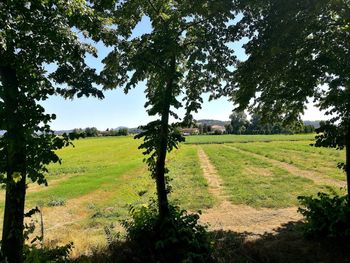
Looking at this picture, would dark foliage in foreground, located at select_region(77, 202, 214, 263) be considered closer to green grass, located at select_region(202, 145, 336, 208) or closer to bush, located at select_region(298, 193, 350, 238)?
bush, located at select_region(298, 193, 350, 238)

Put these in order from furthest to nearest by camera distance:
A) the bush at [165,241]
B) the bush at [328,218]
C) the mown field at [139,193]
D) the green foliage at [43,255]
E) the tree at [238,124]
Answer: the tree at [238,124], the mown field at [139,193], the bush at [328,218], the bush at [165,241], the green foliage at [43,255]

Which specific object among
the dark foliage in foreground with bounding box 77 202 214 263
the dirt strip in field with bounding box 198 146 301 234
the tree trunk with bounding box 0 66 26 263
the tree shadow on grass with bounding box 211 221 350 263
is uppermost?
the tree trunk with bounding box 0 66 26 263

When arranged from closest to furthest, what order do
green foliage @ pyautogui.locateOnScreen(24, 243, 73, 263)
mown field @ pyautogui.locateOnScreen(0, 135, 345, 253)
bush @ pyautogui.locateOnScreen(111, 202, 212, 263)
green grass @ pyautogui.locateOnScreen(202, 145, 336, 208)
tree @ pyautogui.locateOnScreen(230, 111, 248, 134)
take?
green foliage @ pyautogui.locateOnScreen(24, 243, 73, 263)
bush @ pyautogui.locateOnScreen(111, 202, 212, 263)
mown field @ pyautogui.locateOnScreen(0, 135, 345, 253)
green grass @ pyautogui.locateOnScreen(202, 145, 336, 208)
tree @ pyautogui.locateOnScreen(230, 111, 248, 134)

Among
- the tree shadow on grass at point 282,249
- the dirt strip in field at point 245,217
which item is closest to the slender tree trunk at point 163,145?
the tree shadow on grass at point 282,249

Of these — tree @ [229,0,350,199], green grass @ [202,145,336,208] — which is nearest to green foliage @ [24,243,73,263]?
tree @ [229,0,350,199]

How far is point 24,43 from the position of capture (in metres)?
6.30

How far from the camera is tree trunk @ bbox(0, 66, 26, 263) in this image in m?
5.80

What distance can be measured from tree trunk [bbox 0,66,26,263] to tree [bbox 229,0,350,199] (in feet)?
17.3

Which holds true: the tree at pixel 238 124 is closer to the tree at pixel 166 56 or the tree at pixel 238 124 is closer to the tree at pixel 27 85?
the tree at pixel 166 56

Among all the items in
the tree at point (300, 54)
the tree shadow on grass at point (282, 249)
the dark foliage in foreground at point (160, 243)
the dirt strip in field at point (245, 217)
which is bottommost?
the dirt strip in field at point (245, 217)

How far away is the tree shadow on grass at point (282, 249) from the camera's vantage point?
30.5 ft

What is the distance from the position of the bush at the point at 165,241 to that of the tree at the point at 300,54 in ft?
12.2

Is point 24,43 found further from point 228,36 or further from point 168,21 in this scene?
point 228,36

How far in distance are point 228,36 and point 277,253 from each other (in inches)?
231
